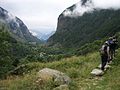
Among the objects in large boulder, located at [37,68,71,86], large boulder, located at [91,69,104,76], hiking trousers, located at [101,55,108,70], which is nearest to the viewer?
large boulder, located at [37,68,71,86]

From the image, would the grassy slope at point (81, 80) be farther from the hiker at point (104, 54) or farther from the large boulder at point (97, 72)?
the hiker at point (104, 54)

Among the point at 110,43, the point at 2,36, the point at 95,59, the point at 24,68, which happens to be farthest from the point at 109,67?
the point at 2,36

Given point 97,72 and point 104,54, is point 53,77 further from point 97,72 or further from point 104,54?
point 104,54

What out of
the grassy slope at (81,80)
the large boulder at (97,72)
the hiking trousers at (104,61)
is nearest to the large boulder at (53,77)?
the grassy slope at (81,80)

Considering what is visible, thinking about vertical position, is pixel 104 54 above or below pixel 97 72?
above

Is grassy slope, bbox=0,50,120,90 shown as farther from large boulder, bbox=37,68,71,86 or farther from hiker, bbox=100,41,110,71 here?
hiker, bbox=100,41,110,71

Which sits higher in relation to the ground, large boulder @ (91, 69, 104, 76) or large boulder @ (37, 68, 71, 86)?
large boulder @ (37, 68, 71, 86)

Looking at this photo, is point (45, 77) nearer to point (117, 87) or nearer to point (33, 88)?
point (33, 88)

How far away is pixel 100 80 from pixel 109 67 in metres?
2.99

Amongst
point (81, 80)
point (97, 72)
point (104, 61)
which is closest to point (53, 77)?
point (81, 80)

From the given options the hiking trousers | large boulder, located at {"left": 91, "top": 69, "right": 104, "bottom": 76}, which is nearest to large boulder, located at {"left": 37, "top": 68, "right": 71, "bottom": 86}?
large boulder, located at {"left": 91, "top": 69, "right": 104, "bottom": 76}

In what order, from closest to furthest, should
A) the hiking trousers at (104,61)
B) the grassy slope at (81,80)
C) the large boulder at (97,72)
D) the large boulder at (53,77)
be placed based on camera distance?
the grassy slope at (81,80)
the large boulder at (53,77)
the large boulder at (97,72)
the hiking trousers at (104,61)

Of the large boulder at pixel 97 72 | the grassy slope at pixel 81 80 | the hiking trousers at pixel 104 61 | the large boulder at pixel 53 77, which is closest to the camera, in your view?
the grassy slope at pixel 81 80

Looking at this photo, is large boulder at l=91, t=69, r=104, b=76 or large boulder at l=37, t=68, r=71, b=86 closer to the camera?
large boulder at l=37, t=68, r=71, b=86
